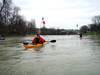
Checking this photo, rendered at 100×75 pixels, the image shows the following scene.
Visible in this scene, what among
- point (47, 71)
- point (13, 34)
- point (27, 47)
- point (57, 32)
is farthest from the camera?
point (57, 32)

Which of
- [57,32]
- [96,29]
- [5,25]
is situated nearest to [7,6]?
[5,25]

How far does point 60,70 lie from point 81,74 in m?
1.35

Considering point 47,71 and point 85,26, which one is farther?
point 85,26

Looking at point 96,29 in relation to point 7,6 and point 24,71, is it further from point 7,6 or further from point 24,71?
point 24,71

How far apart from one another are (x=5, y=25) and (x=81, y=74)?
65.8 metres

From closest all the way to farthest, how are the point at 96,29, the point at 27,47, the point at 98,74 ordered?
the point at 98,74 → the point at 27,47 → the point at 96,29

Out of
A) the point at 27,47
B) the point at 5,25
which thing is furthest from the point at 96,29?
the point at 27,47

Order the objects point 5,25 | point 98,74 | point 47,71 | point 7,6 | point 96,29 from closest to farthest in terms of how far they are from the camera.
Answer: point 98,74
point 47,71
point 7,6
point 5,25
point 96,29

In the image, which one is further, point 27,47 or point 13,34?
point 13,34

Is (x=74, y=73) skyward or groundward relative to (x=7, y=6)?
groundward

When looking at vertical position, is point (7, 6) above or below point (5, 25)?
above

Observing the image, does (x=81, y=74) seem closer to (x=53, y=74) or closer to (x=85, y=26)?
(x=53, y=74)

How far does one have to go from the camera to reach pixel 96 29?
12600 centimetres

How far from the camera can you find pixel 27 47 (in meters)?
23.5
